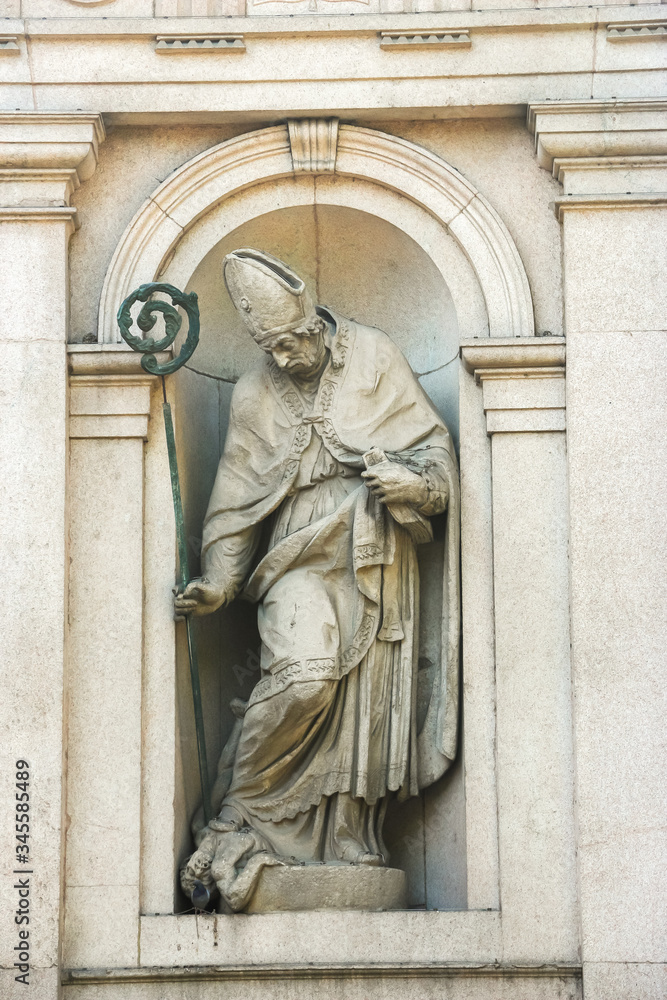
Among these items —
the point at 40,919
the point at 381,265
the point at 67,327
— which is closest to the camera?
the point at 40,919

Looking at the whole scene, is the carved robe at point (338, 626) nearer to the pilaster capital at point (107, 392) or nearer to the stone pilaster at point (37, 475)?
the pilaster capital at point (107, 392)

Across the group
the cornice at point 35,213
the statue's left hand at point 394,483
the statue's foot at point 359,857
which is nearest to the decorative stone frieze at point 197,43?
the cornice at point 35,213

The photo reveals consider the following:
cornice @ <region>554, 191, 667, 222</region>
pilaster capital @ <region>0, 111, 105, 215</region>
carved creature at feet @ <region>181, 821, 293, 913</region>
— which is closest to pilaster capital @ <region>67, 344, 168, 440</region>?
pilaster capital @ <region>0, 111, 105, 215</region>

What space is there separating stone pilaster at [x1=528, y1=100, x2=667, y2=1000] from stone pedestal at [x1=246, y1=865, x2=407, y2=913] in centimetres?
96

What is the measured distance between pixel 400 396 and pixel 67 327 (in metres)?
1.60

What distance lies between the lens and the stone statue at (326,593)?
988 centimetres

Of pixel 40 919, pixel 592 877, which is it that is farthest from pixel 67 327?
pixel 592 877

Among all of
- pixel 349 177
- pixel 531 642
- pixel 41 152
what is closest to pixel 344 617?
pixel 531 642

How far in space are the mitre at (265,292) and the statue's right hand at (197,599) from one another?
120cm

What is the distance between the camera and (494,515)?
995 centimetres

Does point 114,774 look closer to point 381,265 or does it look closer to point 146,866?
A: point 146,866

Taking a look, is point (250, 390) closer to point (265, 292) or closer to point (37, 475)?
point (265, 292)

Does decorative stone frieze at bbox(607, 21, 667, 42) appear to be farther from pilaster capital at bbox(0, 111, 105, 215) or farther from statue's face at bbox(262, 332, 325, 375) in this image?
pilaster capital at bbox(0, 111, 105, 215)

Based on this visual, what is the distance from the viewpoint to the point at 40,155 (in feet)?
33.6
